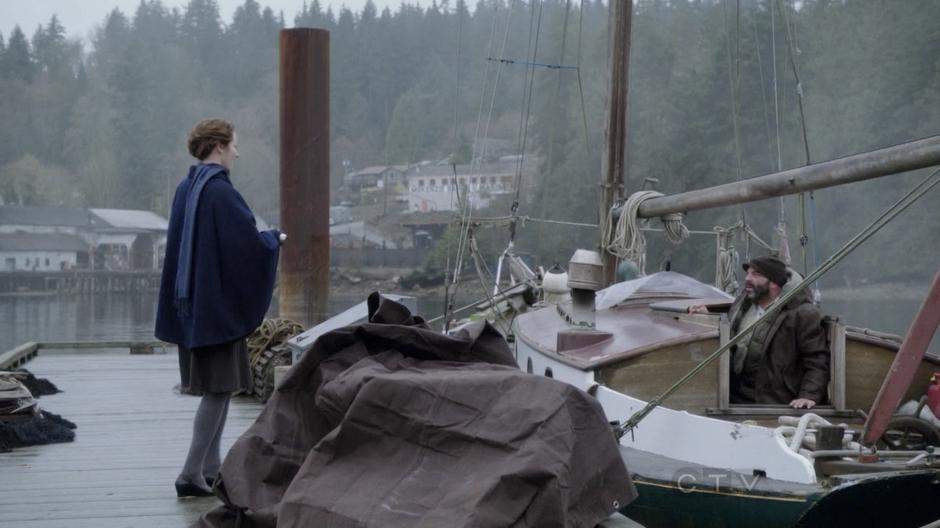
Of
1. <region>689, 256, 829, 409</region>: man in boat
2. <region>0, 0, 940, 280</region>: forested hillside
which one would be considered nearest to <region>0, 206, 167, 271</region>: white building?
<region>0, 0, 940, 280</region>: forested hillside

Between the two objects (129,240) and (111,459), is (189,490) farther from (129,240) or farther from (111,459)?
(129,240)

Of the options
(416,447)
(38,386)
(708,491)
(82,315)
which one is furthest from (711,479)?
(82,315)

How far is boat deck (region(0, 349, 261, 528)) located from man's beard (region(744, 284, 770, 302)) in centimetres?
288

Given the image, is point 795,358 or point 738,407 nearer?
point 738,407

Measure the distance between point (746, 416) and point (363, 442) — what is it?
3485 millimetres

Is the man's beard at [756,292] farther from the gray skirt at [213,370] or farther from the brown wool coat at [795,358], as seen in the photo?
the gray skirt at [213,370]

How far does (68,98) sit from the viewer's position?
3738 inches

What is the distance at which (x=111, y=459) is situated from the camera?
601 cm

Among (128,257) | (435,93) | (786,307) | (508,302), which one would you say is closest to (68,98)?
(128,257)

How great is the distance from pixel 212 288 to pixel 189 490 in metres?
0.84

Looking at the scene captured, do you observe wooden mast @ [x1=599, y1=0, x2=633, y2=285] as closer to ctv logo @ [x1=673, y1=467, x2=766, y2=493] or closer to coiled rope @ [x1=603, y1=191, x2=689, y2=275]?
coiled rope @ [x1=603, y1=191, x2=689, y2=275]

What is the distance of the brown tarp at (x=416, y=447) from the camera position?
2.73m

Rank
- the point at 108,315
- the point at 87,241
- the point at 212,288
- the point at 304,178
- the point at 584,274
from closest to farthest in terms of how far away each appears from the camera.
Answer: the point at 212,288 < the point at 584,274 < the point at 304,178 < the point at 108,315 < the point at 87,241

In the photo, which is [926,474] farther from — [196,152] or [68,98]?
[68,98]
